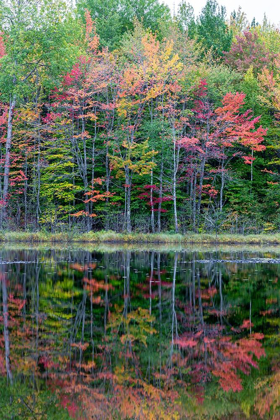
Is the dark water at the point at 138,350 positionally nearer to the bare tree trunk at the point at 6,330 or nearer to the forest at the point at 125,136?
the bare tree trunk at the point at 6,330

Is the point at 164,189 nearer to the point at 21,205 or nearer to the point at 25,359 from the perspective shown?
the point at 21,205

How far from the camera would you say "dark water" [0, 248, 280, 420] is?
4.02 m

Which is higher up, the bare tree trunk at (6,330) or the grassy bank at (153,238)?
the grassy bank at (153,238)

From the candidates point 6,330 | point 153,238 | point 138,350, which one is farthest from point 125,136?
point 138,350

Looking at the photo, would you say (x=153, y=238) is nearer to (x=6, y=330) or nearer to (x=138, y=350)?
(x=6, y=330)

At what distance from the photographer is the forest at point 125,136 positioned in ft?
90.9

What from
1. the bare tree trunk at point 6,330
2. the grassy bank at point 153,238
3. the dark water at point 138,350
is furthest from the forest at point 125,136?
the dark water at point 138,350

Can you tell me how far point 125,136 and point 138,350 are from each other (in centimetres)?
2556

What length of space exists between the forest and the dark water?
59.9 feet

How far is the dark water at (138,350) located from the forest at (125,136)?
18246 mm

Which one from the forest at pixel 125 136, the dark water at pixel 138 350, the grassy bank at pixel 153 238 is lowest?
the dark water at pixel 138 350

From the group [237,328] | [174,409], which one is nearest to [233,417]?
[174,409]

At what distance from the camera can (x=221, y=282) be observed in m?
10.7

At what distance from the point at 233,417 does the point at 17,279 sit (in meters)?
7.68
